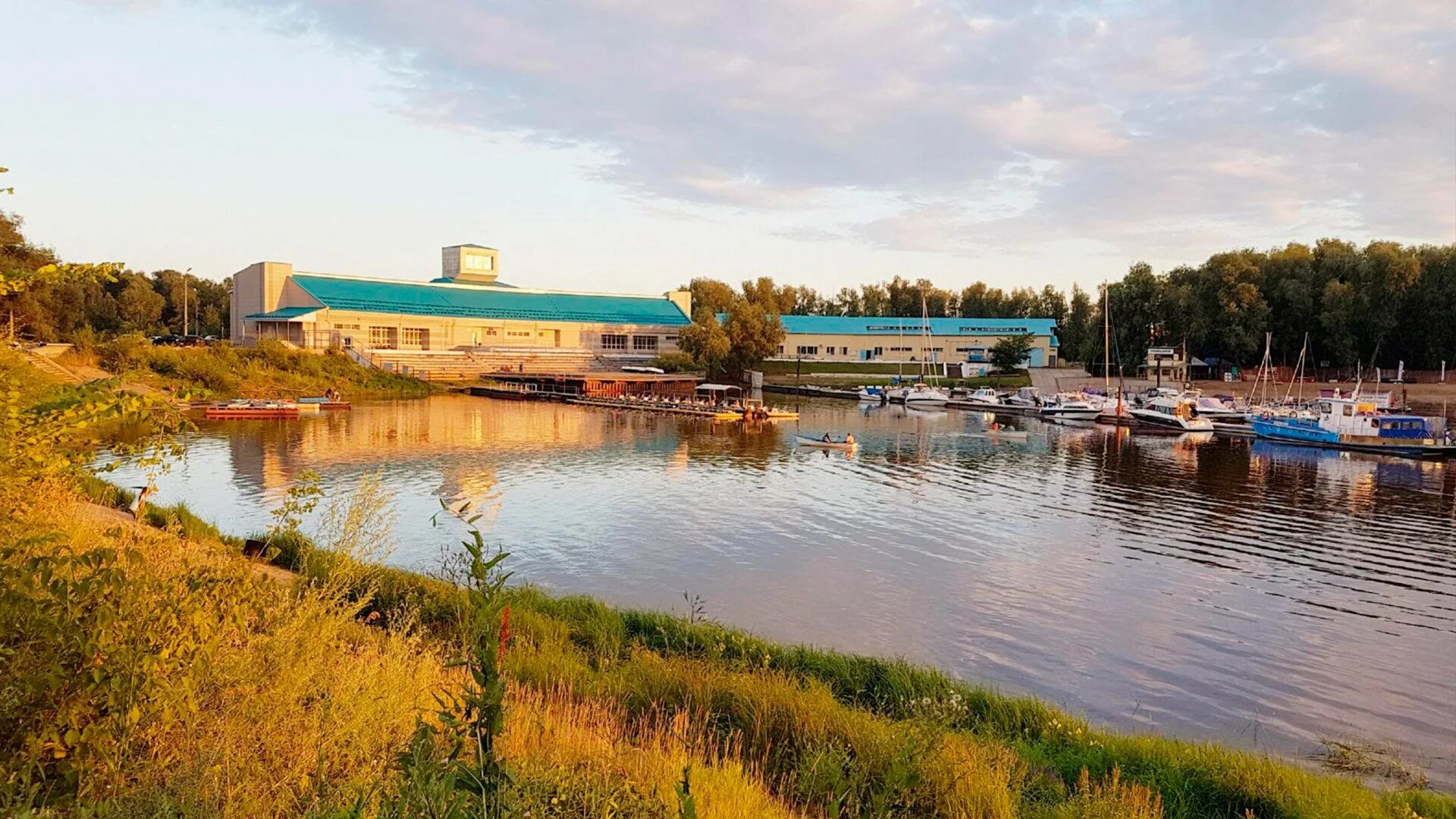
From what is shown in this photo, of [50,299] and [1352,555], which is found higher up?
[50,299]

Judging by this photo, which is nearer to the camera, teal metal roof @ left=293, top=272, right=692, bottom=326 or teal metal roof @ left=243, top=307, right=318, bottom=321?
teal metal roof @ left=243, top=307, right=318, bottom=321

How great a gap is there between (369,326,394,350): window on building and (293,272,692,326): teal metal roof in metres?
1.92

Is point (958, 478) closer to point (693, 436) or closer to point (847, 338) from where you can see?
point (693, 436)

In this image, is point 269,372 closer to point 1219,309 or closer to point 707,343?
point 707,343

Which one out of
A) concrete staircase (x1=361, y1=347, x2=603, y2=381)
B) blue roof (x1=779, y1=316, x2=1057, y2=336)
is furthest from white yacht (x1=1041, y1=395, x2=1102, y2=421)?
concrete staircase (x1=361, y1=347, x2=603, y2=381)

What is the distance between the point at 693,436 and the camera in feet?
178

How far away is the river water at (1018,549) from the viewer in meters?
16.1

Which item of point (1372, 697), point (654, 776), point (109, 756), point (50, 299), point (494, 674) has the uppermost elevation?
point (50, 299)

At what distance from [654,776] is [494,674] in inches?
119

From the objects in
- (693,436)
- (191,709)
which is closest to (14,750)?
(191,709)

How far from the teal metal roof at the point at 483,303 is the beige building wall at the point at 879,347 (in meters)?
18.3

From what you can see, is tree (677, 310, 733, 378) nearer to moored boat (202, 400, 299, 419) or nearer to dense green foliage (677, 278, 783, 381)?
dense green foliage (677, 278, 783, 381)

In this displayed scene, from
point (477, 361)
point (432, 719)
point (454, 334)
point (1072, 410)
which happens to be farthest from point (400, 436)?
point (1072, 410)

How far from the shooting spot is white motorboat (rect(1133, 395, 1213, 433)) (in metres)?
63.8
